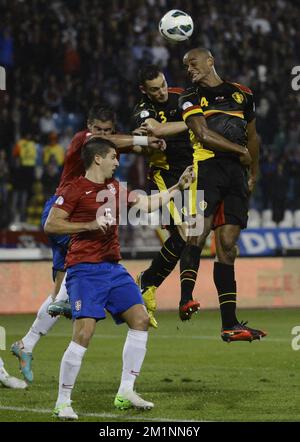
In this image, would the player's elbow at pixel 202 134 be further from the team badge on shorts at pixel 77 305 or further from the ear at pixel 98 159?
the team badge on shorts at pixel 77 305

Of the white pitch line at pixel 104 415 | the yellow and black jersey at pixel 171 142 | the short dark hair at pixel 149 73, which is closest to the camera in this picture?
the white pitch line at pixel 104 415

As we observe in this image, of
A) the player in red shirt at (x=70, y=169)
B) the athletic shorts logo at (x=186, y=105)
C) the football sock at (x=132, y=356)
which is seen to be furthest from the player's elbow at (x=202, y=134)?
the football sock at (x=132, y=356)

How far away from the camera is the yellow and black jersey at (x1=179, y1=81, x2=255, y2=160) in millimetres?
10062

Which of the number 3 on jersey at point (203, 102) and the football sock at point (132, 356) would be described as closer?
the football sock at point (132, 356)

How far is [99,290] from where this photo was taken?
27.5ft

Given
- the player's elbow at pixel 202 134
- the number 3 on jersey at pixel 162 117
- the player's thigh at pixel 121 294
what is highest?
the number 3 on jersey at pixel 162 117

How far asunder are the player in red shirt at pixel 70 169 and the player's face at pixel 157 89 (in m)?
0.84

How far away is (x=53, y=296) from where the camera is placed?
1078cm

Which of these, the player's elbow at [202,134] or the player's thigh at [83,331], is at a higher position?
the player's elbow at [202,134]

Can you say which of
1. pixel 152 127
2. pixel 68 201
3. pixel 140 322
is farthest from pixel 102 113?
pixel 140 322

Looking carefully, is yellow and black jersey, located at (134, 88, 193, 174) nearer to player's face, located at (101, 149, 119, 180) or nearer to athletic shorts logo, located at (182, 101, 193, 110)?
athletic shorts logo, located at (182, 101, 193, 110)

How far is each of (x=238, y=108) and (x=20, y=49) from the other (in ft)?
44.4

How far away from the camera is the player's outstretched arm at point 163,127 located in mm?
10242

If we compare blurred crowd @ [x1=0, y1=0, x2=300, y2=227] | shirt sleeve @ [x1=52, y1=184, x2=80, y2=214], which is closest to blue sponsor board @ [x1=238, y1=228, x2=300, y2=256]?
blurred crowd @ [x1=0, y1=0, x2=300, y2=227]
